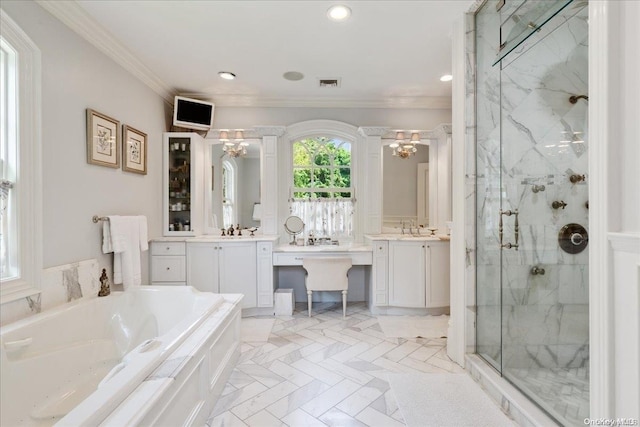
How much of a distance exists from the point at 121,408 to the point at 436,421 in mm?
1533

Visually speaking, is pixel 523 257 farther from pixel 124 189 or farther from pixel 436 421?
pixel 124 189

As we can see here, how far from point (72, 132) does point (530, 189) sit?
10.7ft

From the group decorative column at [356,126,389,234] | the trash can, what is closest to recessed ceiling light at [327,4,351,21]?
decorative column at [356,126,389,234]

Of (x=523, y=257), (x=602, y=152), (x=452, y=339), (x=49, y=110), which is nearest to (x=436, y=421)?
(x=452, y=339)

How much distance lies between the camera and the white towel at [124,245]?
247 centimetres

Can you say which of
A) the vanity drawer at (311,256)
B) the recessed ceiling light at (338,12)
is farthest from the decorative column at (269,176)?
the recessed ceiling light at (338,12)

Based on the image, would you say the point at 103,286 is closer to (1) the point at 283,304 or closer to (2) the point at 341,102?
(1) the point at 283,304

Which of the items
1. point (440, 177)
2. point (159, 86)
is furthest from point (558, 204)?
point (159, 86)

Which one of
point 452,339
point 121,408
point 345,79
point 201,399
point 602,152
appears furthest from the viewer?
point 345,79

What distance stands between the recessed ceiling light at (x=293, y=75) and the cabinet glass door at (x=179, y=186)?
4.66 feet

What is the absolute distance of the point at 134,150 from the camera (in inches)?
115

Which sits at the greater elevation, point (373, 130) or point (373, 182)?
point (373, 130)

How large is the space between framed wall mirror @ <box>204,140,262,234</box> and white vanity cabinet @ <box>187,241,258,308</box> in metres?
0.58

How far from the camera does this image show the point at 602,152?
1.13 metres
